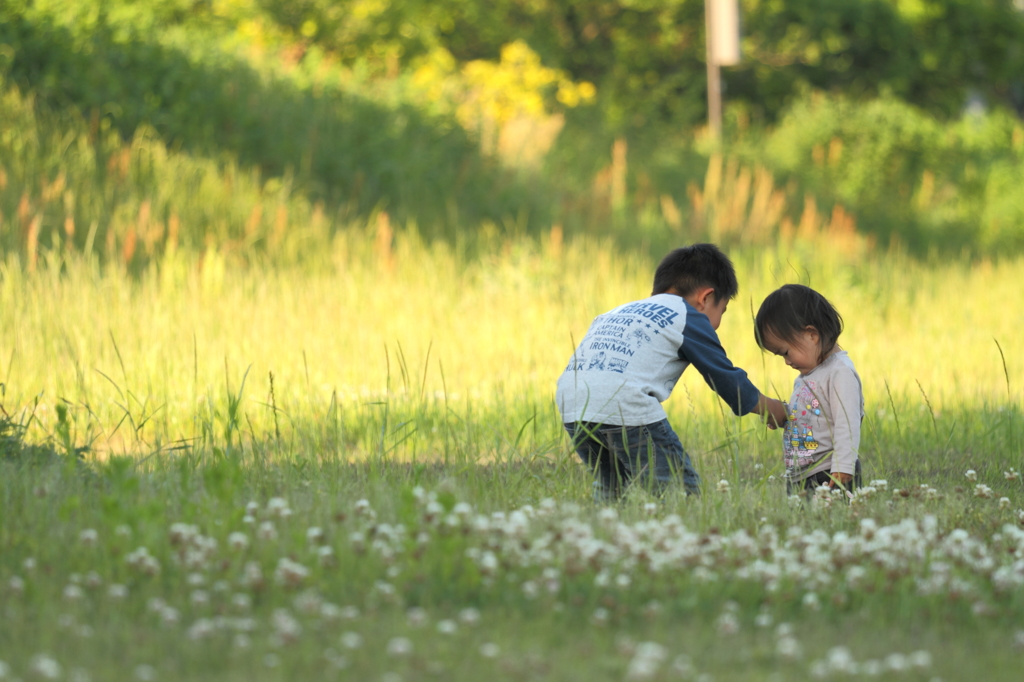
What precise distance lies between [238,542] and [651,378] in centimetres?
181

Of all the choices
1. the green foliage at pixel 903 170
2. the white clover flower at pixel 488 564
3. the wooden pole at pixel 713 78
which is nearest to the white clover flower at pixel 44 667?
the white clover flower at pixel 488 564

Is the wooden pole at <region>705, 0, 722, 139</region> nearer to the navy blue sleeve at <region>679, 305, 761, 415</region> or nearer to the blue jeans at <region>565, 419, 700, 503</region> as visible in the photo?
the navy blue sleeve at <region>679, 305, 761, 415</region>

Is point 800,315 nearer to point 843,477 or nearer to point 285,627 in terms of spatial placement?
point 843,477

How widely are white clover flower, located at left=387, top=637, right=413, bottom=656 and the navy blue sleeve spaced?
2002 millimetres

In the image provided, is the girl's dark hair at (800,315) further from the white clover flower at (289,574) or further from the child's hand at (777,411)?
the white clover flower at (289,574)

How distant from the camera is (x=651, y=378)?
14.1ft

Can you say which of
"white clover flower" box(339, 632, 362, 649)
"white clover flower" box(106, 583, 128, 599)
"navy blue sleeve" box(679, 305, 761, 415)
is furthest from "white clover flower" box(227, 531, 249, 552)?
"navy blue sleeve" box(679, 305, 761, 415)

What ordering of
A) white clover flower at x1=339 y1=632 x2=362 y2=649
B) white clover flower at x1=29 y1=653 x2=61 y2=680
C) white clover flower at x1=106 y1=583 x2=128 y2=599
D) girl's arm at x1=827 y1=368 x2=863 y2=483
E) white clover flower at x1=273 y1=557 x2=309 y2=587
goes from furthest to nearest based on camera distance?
girl's arm at x1=827 y1=368 x2=863 y2=483
white clover flower at x1=273 y1=557 x2=309 y2=587
white clover flower at x1=106 y1=583 x2=128 y2=599
white clover flower at x1=339 y1=632 x2=362 y2=649
white clover flower at x1=29 y1=653 x2=61 y2=680

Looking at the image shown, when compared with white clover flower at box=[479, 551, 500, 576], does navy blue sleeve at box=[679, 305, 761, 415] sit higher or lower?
higher

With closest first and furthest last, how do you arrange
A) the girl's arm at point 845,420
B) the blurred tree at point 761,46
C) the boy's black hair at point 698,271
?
the girl's arm at point 845,420
the boy's black hair at point 698,271
the blurred tree at point 761,46

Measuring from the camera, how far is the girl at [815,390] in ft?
14.0

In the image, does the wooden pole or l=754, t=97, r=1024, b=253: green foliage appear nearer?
l=754, t=97, r=1024, b=253: green foliage

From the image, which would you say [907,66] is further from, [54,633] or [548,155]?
[54,633]

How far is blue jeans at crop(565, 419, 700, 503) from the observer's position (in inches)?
169
